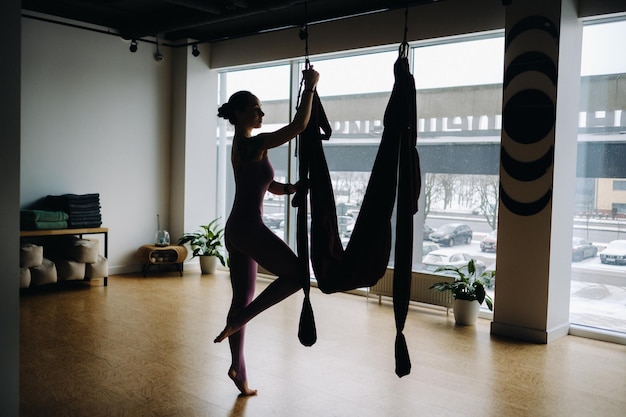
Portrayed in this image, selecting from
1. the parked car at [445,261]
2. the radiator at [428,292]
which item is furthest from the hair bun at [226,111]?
the parked car at [445,261]

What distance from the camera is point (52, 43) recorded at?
270 inches

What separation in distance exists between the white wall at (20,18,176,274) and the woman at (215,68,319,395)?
13.4 ft

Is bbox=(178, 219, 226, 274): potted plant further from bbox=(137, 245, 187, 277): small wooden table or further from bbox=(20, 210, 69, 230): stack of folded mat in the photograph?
bbox=(20, 210, 69, 230): stack of folded mat

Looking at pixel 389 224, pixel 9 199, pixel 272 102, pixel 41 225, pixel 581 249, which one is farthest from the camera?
pixel 272 102

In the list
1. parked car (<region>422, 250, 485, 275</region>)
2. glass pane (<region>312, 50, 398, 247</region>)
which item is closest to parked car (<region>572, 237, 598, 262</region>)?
parked car (<region>422, 250, 485, 275</region>)

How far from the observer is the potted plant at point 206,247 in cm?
786

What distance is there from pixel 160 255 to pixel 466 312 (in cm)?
381

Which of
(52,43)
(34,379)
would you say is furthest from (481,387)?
(52,43)

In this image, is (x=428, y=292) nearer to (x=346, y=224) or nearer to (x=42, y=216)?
(x=346, y=224)

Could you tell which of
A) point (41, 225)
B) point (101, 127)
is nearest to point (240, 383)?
point (41, 225)

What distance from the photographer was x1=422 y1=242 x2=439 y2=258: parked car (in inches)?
251

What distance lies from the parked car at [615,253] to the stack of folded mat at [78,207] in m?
5.16

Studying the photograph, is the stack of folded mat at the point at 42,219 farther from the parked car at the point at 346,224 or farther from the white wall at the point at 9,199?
the white wall at the point at 9,199

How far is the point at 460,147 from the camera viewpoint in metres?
6.11
